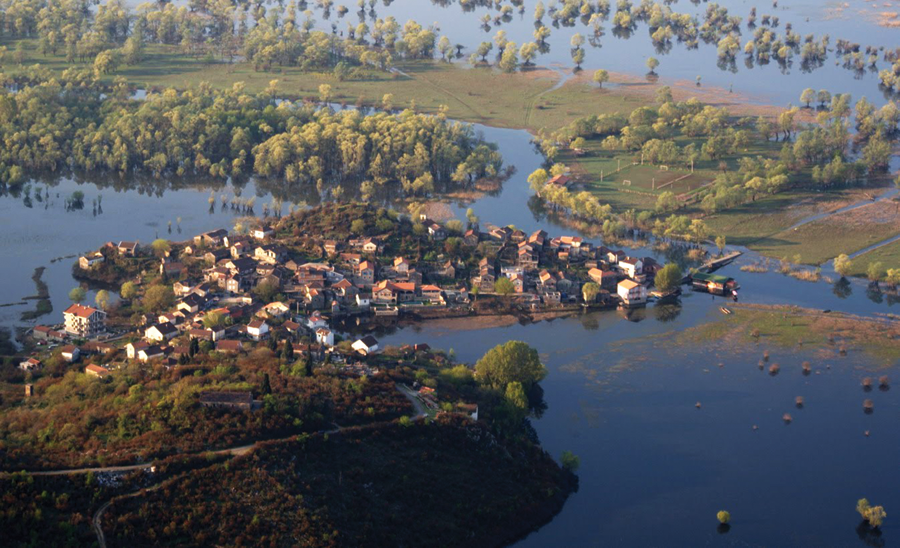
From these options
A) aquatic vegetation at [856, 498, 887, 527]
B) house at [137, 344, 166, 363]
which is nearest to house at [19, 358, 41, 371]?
house at [137, 344, 166, 363]

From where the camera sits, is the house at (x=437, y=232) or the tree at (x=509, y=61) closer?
the house at (x=437, y=232)

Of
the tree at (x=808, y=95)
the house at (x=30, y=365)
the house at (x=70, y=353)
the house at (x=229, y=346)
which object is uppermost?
the tree at (x=808, y=95)

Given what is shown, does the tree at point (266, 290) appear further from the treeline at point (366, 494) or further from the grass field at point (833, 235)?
the grass field at point (833, 235)

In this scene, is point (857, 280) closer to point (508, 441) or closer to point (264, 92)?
point (508, 441)

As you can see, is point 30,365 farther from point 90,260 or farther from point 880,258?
point 880,258

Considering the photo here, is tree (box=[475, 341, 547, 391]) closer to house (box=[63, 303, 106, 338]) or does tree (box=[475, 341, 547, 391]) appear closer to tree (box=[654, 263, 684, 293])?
tree (box=[654, 263, 684, 293])

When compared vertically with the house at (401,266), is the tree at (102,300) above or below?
below

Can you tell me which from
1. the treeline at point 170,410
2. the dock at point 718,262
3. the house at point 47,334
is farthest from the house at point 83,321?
the dock at point 718,262
